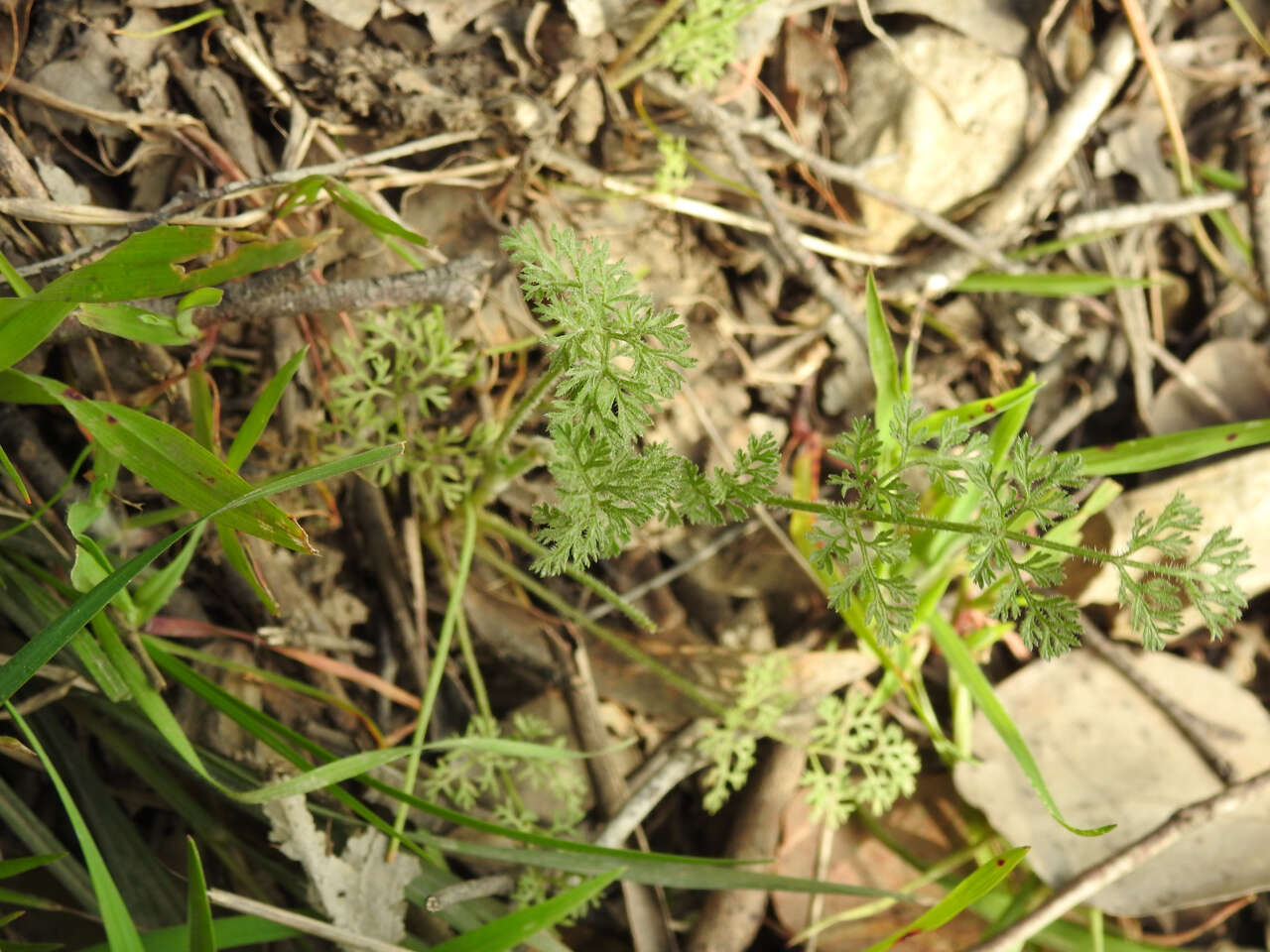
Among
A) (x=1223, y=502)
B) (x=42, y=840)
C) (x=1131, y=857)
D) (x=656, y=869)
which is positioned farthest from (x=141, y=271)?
(x=1223, y=502)

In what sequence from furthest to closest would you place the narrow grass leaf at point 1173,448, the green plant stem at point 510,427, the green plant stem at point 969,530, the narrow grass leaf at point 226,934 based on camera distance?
1. the narrow grass leaf at point 1173,448
2. the narrow grass leaf at point 226,934
3. the green plant stem at point 510,427
4. the green plant stem at point 969,530

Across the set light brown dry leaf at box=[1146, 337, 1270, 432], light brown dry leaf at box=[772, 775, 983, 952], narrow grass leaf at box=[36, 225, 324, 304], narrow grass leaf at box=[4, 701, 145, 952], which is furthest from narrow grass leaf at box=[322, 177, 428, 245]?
light brown dry leaf at box=[1146, 337, 1270, 432]

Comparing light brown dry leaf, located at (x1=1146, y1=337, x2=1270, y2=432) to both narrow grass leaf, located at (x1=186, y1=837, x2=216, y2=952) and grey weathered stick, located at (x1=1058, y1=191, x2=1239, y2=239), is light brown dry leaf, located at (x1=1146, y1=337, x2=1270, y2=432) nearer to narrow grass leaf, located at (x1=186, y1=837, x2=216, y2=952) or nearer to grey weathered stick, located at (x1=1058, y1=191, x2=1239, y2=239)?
grey weathered stick, located at (x1=1058, y1=191, x2=1239, y2=239)

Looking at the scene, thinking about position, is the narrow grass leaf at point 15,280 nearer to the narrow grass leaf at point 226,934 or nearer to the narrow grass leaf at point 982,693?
the narrow grass leaf at point 226,934

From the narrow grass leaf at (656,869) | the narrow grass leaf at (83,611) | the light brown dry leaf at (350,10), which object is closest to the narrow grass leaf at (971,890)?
the narrow grass leaf at (656,869)

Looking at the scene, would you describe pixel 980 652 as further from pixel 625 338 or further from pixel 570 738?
pixel 625 338


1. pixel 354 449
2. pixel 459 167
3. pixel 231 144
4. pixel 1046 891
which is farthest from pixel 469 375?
pixel 1046 891

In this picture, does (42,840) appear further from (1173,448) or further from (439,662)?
(1173,448)

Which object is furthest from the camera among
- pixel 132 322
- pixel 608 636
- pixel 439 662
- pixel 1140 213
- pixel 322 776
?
pixel 1140 213
